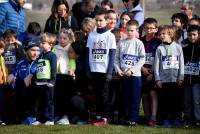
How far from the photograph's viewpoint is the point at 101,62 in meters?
8.80


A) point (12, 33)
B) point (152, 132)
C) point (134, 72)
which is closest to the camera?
point (152, 132)

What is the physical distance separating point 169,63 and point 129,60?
0.63 m

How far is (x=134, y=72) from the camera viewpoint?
28.8ft

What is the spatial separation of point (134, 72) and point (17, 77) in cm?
190

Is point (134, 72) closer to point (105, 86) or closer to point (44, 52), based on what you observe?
point (105, 86)

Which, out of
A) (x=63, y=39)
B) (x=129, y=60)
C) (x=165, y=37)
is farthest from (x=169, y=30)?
(x=63, y=39)

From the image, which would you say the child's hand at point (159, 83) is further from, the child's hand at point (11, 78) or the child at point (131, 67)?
the child's hand at point (11, 78)

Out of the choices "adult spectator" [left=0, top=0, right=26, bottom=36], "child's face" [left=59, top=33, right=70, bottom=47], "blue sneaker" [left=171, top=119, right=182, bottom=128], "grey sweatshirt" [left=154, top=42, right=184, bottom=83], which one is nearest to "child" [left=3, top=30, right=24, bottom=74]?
"adult spectator" [left=0, top=0, right=26, bottom=36]

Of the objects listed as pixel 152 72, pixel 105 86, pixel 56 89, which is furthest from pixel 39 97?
pixel 152 72

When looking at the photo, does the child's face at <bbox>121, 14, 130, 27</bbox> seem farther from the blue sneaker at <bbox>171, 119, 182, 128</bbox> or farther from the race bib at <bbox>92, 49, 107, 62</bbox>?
the blue sneaker at <bbox>171, 119, 182, 128</bbox>

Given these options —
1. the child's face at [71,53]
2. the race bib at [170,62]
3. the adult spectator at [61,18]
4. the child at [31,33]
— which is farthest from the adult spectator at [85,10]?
the race bib at [170,62]

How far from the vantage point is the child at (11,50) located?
934 cm

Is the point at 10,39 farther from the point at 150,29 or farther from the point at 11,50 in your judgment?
the point at 150,29

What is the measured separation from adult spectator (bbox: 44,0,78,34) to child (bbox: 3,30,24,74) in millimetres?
744
